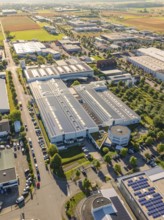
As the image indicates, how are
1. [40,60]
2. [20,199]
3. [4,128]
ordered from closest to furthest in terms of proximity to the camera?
1. [20,199]
2. [4,128]
3. [40,60]

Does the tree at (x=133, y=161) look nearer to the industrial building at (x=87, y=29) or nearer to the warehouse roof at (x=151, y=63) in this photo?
the warehouse roof at (x=151, y=63)

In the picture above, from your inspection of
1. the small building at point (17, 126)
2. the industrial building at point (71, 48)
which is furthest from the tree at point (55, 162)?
the industrial building at point (71, 48)

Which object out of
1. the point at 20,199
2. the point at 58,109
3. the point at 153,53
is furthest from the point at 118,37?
the point at 20,199

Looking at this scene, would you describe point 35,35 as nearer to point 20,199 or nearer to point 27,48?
point 27,48

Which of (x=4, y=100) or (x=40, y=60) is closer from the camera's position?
(x=4, y=100)

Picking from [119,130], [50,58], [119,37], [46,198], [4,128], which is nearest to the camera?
[46,198]
